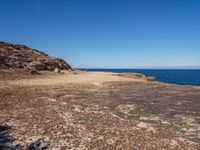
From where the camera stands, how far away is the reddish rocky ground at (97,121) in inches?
526

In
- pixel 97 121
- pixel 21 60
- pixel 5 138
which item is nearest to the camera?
pixel 5 138

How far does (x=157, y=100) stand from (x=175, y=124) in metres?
7.58

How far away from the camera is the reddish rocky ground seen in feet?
43.8

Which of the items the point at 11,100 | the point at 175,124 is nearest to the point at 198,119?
the point at 175,124

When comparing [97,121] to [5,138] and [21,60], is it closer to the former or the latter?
[5,138]

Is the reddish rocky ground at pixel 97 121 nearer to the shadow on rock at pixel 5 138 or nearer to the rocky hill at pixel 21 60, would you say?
the shadow on rock at pixel 5 138

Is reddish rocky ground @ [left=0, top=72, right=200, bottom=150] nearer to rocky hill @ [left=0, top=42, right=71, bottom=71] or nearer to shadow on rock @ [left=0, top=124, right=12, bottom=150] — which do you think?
shadow on rock @ [left=0, top=124, right=12, bottom=150]

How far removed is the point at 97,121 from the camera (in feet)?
55.6

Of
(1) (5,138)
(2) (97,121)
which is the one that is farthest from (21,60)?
(1) (5,138)

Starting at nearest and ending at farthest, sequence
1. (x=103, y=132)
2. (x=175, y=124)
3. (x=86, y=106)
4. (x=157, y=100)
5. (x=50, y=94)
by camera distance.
→ (x=103, y=132)
(x=175, y=124)
(x=86, y=106)
(x=157, y=100)
(x=50, y=94)

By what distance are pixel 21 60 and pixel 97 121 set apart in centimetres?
3823

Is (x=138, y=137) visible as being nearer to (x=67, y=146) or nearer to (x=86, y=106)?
(x=67, y=146)

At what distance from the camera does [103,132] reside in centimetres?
1491

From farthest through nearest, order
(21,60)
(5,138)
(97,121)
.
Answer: (21,60) < (97,121) < (5,138)
